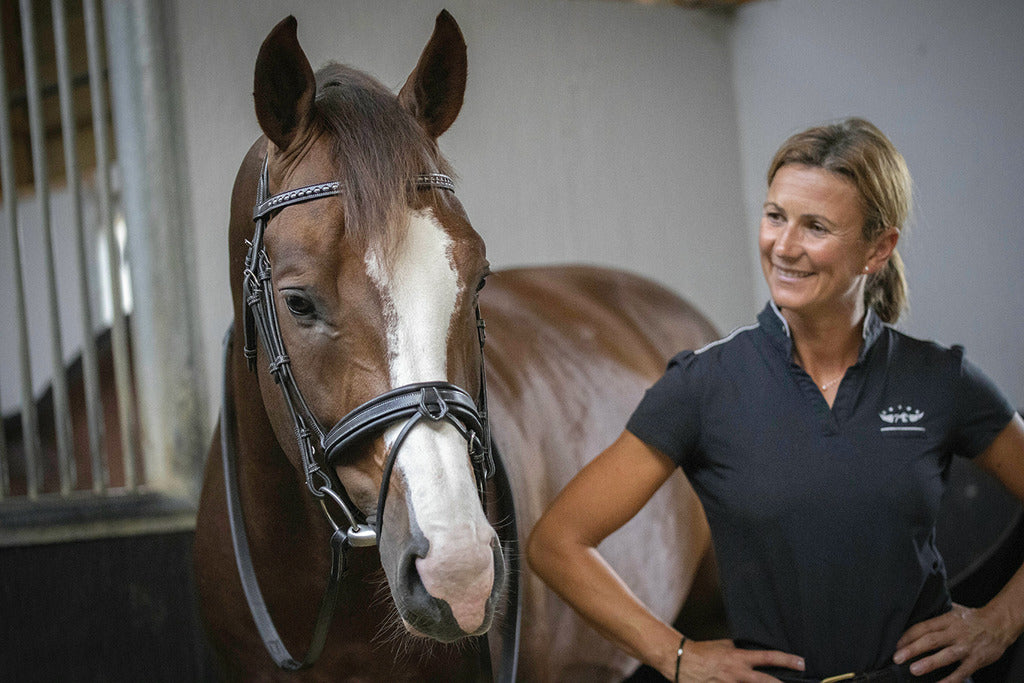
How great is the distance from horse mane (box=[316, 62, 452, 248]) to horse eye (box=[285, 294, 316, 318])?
0.11 m

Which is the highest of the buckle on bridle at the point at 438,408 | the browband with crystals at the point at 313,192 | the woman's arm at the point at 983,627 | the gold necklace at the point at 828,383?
the browband with crystals at the point at 313,192

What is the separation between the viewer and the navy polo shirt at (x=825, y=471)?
116cm

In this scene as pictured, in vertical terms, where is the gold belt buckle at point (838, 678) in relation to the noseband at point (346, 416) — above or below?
below

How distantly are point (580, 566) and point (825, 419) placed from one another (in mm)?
410

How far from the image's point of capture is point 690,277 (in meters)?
3.04

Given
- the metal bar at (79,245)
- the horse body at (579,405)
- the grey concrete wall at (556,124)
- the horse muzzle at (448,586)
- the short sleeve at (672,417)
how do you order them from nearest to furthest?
the horse muzzle at (448,586), the short sleeve at (672,417), the horse body at (579,405), the grey concrete wall at (556,124), the metal bar at (79,245)

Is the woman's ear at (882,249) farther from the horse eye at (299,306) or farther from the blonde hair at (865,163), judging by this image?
the horse eye at (299,306)

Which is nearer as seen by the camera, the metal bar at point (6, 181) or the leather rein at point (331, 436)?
the leather rein at point (331, 436)

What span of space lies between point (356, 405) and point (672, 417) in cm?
50

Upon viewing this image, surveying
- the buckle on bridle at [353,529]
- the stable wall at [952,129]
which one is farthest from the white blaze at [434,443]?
the stable wall at [952,129]

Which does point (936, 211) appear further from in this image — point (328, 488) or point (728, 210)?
point (328, 488)

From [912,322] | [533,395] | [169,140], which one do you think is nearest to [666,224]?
[912,322]

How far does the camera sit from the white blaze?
85cm

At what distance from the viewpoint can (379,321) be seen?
3.13 ft
